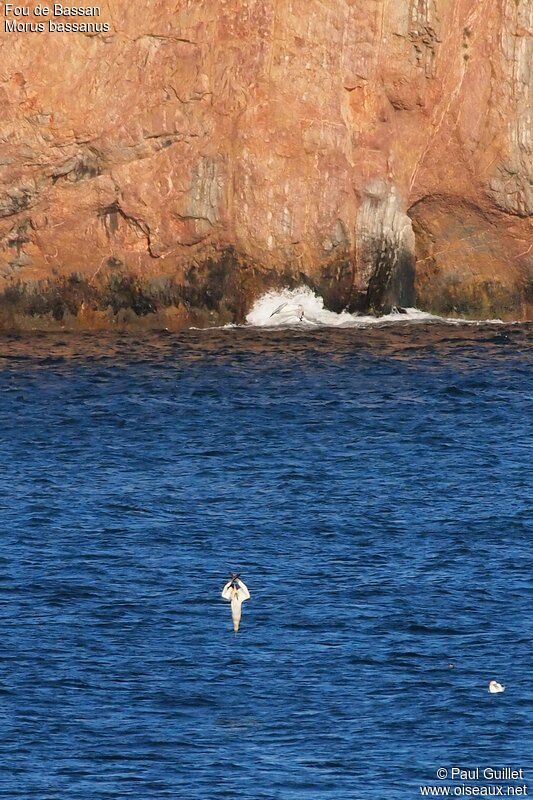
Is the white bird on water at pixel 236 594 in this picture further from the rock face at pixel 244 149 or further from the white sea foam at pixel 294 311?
the rock face at pixel 244 149

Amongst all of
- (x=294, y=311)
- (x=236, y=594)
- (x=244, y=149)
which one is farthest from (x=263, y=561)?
(x=244, y=149)

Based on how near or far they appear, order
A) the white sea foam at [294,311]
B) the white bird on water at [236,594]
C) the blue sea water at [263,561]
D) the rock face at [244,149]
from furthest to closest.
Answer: the white sea foam at [294,311] < the rock face at [244,149] < the white bird on water at [236,594] < the blue sea water at [263,561]

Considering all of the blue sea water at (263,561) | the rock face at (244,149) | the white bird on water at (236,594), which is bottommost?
the blue sea water at (263,561)

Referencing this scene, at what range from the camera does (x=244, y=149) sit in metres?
62.3

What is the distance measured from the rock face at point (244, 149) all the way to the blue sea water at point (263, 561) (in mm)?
2562

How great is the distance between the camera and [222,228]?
62688 mm

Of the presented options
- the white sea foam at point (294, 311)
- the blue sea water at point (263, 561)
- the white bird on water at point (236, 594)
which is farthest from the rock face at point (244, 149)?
the white bird on water at point (236, 594)

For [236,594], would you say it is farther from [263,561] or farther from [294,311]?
[294,311]

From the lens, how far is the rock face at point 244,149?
6106 cm

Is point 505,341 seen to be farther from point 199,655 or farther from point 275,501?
point 199,655

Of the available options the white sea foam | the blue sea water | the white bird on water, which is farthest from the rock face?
the white bird on water

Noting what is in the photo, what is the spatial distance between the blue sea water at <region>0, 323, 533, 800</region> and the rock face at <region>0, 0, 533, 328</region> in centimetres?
256

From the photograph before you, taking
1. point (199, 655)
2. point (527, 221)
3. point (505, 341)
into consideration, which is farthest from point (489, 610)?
point (527, 221)

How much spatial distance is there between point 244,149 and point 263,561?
2540 cm
